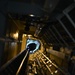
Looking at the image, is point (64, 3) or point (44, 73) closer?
point (64, 3)

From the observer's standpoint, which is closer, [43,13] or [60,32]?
[43,13]

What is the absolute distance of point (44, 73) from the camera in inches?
292

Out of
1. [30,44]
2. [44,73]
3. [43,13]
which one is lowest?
[44,73]

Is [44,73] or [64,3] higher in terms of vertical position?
[64,3]

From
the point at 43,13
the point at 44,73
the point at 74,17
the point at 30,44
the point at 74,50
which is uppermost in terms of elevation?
the point at 30,44

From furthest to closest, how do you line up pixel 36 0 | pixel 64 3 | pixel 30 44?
pixel 30 44 < pixel 36 0 < pixel 64 3

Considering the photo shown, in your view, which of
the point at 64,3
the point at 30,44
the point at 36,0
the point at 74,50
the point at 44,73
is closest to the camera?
the point at 64,3

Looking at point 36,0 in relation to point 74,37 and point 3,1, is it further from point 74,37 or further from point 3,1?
point 74,37

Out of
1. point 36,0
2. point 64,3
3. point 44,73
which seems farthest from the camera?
point 44,73

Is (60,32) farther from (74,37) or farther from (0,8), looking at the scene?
(0,8)

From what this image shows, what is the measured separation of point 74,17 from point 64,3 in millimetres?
409

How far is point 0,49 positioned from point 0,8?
1.08 meters

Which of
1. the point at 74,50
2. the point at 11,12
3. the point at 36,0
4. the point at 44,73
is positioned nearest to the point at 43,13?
the point at 36,0

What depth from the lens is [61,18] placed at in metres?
6.02
